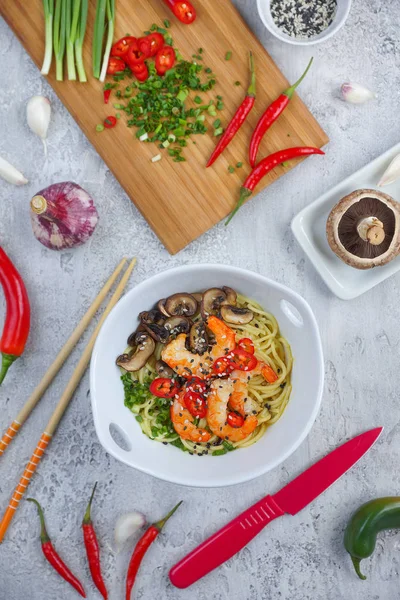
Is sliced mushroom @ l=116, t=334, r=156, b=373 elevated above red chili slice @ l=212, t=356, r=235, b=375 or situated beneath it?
elevated above

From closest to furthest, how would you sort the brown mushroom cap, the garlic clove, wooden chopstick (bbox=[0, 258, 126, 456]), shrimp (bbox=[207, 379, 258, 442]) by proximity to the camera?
shrimp (bbox=[207, 379, 258, 442]), the brown mushroom cap, the garlic clove, wooden chopstick (bbox=[0, 258, 126, 456])

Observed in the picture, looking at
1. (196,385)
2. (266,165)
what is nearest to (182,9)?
(266,165)

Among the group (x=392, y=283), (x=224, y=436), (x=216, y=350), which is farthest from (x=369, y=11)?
(x=224, y=436)

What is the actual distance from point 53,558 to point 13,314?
1.08m

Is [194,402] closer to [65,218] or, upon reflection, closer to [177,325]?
[177,325]

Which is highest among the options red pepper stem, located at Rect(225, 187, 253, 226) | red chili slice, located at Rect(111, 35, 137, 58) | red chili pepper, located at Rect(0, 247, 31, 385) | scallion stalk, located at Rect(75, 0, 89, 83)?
scallion stalk, located at Rect(75, 0, 89, 83)

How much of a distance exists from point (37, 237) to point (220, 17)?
124cm

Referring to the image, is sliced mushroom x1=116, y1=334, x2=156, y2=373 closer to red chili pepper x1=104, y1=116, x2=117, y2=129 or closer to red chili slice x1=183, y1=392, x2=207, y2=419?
red chili slice x1=183, y1=392, x2=207, y2=419

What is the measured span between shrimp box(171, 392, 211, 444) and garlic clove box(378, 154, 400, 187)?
124cm

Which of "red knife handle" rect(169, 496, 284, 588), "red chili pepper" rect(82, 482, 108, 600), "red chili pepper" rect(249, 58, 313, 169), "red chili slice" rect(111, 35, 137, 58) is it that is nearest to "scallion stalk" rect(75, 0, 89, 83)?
"red chili slice" rect(111, 35, 137, 58)

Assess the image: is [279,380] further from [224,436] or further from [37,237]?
[37,237]

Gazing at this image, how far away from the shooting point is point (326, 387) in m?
2.73

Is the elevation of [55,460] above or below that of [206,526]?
above

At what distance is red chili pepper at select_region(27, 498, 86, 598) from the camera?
105 inches
